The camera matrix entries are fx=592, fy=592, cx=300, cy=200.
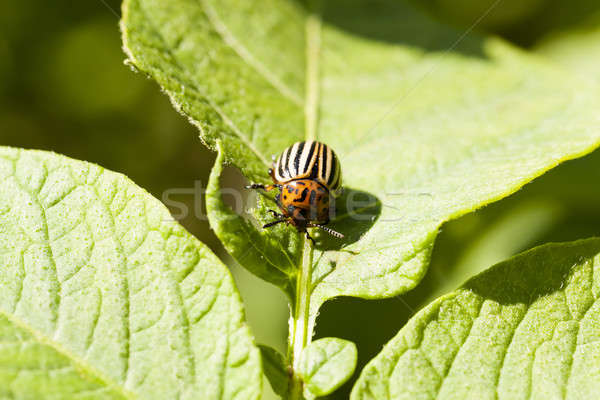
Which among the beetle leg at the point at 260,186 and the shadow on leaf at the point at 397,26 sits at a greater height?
the shadow on leaf at the point at 397,26

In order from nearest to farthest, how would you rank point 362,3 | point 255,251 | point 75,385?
point 75,385, point 255,251, point 362,3

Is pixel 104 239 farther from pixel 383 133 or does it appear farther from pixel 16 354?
pixel 383 133

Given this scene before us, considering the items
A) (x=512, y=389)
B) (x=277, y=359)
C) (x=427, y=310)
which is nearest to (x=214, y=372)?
(x=277, y=359)

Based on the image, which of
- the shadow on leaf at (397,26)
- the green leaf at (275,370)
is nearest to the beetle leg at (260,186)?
the green leaf at (275,370)

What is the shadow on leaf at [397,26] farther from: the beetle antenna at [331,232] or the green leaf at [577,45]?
the beetle antenna at [331,232]

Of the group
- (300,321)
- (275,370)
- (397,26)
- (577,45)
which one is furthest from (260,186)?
(577,45)

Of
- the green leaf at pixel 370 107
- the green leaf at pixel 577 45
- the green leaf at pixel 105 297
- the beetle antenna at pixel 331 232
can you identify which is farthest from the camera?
the green leaf at pixel 577 45

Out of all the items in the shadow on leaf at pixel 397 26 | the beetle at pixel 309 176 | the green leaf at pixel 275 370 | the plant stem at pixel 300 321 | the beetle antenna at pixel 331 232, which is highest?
the shadow on leaf at pixel 397 26
